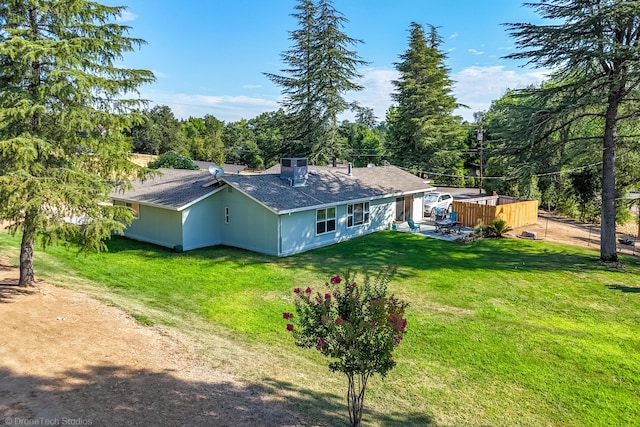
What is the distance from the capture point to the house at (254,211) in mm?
18078

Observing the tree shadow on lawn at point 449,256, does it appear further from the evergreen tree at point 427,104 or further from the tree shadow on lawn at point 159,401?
the evergreen tree at point 427,104

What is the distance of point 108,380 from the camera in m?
A: 6.05

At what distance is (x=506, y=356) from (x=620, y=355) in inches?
103

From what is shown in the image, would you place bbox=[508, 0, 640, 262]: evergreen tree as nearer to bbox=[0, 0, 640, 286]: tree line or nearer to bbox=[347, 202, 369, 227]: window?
bbox=[0, 0, 640, 286]: tree line

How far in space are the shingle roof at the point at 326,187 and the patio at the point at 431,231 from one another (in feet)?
6.63

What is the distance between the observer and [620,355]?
9.10 metres

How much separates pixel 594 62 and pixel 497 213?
930cm

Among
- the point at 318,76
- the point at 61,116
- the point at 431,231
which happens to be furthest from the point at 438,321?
the point at 318,76

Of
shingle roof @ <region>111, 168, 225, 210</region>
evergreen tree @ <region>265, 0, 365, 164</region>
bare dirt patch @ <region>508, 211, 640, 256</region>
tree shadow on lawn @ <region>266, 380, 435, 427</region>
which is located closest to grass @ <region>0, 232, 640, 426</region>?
tree shadow on lawn @ <region>266, 380, 435, 427</region>

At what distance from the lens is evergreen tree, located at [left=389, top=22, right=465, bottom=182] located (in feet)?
135

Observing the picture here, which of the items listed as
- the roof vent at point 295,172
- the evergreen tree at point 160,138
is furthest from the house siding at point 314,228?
the evergreen tree at point 160,138

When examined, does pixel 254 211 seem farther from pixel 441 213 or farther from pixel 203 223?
pixel 441 213

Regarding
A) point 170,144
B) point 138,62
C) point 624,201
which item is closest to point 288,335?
point 138,62

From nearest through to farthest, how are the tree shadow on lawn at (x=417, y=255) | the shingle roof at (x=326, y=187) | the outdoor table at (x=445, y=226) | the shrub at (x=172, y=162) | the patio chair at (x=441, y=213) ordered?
the tree shadow on lawn at (x=417, y=255) → the shingle roof at (x=326, y=187) → the outdoor table at (x=445, y=226) → the patio chair at (x=441, y=213) → the shrub at (x=172, y=162)
